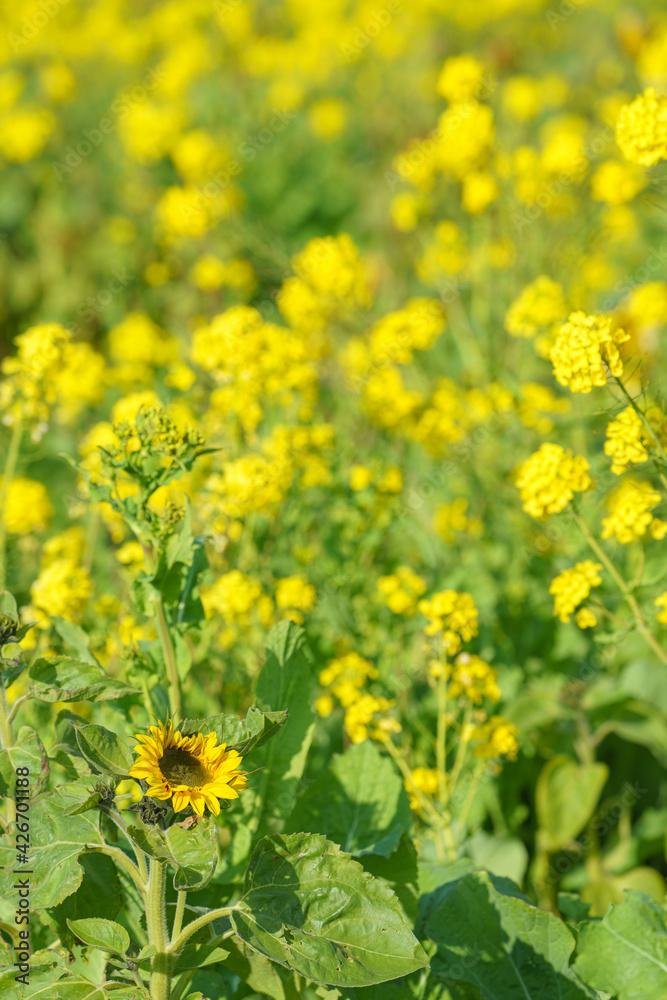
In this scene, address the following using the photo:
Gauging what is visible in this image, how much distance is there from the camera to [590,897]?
2.78m

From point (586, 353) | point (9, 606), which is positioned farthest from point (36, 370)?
point (586, 353)

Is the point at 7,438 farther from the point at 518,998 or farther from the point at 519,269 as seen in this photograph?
the point at 518,998

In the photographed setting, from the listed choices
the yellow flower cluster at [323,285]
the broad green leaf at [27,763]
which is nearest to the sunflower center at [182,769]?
the broad green leaf at [27,763]

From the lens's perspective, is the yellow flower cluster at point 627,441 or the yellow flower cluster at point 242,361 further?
the yellow flower cluster at point 242,361

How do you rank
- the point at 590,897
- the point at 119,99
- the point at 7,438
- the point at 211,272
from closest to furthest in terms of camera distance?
the point at 590,897 < the point at 7,438 < the point at 211,272 < the point at 119,99

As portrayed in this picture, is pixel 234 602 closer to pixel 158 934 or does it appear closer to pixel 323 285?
pixel 158 934

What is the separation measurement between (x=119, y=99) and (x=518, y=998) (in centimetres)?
990

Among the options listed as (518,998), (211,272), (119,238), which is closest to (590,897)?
(518,998)

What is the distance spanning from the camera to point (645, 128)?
2287 mm

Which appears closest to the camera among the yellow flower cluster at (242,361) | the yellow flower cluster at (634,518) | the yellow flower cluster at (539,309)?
the yellow flower cluster at (634,518)

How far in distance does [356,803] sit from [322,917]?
0.79m

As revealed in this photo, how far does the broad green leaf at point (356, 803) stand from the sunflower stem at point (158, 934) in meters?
0.70

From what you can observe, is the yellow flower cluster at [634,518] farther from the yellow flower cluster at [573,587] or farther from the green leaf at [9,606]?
the green leaf at [9,606]

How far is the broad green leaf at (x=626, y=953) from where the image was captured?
1995 mm
